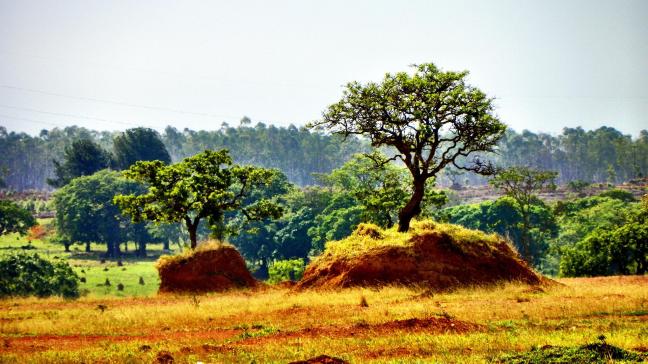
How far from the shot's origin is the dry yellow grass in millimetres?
14312

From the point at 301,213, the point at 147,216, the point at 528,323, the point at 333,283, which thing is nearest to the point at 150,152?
the point at 301,213

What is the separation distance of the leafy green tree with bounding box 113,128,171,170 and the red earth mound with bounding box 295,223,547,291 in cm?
11706

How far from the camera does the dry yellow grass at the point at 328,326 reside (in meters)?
14.3

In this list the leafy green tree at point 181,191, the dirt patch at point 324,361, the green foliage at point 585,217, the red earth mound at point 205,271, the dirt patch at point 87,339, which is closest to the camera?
the dirt patch at point 324,361

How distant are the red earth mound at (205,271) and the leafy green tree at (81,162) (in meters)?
112

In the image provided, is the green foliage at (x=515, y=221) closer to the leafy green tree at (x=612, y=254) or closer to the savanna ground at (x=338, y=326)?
the leafy green tree at (x=612, y=254)

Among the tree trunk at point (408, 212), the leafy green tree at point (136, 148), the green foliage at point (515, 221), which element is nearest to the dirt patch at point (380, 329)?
the tree trunk at point (408, 212)

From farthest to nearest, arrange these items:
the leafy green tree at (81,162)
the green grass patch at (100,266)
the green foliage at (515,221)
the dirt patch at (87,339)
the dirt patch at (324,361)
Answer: the leafy green tree at (81,162)
the green foliage at (515,221)
the green grass patch at (100,266)
the dirt patch at (87,339)
the dirt patch at (324,361)

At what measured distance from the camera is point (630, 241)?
5081 centimetres

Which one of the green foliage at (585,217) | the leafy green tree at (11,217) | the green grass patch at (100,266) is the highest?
the leafy green tree at (11,217)

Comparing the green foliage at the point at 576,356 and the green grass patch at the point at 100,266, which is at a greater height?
the green foliage at the point at 576,356

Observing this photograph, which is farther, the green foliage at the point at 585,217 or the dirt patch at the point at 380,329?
the green foliage at the point at 585,217

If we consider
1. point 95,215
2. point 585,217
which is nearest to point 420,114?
point 585,217

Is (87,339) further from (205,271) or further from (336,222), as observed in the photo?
(336,222)
